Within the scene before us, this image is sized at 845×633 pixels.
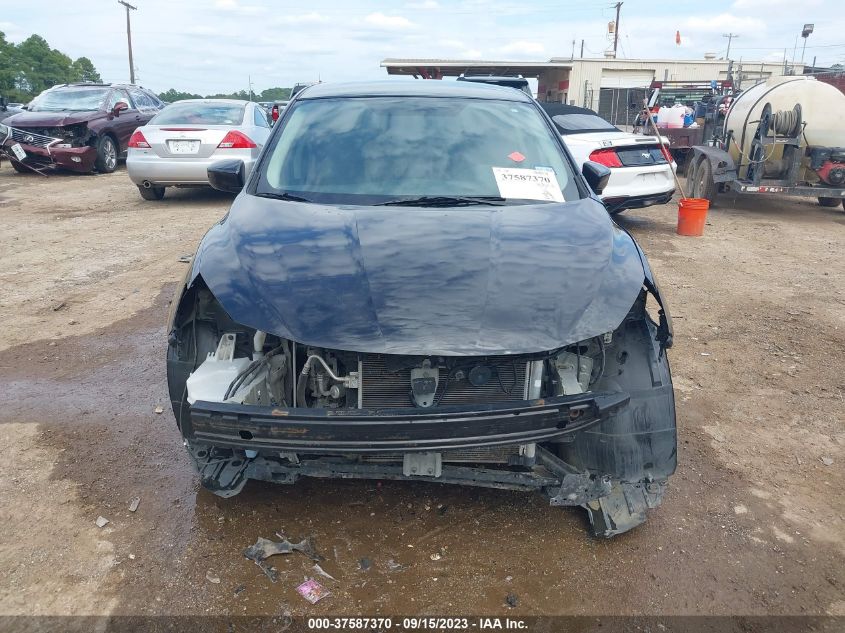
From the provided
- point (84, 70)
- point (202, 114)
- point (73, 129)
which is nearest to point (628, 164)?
point (202, 114)

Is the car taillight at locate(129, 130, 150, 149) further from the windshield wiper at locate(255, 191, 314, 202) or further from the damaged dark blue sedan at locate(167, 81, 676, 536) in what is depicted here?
the windshield wiper at locate(255, 191, 314, 202)

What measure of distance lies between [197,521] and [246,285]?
3.51 feet

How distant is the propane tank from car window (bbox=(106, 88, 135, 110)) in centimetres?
1137

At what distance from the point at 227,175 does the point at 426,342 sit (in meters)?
2.22

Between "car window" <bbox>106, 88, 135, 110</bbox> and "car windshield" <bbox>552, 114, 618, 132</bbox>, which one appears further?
"car window" <bbox>106, 88, 135, 110</bbox>

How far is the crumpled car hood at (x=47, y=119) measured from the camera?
1188 centimetres

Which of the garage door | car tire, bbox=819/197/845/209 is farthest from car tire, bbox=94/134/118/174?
the garage door

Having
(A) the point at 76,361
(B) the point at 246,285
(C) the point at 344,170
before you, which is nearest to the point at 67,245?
(A) the point at 76,361

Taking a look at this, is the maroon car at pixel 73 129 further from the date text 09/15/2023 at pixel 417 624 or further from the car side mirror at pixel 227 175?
the date text 09/15/2023 at pixel 417 624

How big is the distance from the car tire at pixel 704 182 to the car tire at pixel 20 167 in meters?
12.4

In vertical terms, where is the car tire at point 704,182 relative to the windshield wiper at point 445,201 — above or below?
below

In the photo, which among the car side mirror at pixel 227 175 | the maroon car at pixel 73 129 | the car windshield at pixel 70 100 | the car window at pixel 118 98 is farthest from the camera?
the car window at pixel 118 98

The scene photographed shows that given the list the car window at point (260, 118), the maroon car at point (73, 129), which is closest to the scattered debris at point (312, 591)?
the car window at point (260, 118)

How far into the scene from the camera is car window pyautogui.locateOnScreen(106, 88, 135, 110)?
42.6 ft
